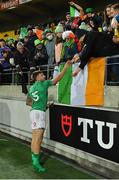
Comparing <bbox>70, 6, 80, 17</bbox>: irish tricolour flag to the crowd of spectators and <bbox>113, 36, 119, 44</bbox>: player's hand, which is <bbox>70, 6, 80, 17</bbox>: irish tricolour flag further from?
<bbox>113, 36, 119, 44</bbox>: player's hand

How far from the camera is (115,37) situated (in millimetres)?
7270

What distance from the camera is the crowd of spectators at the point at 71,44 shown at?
761cm

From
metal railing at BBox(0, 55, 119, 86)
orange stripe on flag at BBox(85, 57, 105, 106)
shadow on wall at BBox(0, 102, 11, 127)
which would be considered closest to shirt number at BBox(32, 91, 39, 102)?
orange stripe on flag at BBox(85, 57, 105, 106)

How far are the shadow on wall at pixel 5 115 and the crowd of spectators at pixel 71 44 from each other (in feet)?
3.05

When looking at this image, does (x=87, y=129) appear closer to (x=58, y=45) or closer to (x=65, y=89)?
(x=65, y=89)

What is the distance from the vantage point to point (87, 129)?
798 cm

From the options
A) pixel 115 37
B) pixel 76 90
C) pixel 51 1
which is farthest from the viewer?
pixel 51 1

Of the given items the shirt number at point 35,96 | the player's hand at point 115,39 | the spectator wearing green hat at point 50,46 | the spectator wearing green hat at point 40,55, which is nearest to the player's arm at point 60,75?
the shirt number at point 35,96

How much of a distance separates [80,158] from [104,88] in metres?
1.68

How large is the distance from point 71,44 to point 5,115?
4865 millimetres

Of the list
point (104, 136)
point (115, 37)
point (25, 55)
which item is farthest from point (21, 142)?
point (115, 37)

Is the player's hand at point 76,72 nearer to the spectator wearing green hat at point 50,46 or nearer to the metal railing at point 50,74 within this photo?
the metal railing at point 50,74

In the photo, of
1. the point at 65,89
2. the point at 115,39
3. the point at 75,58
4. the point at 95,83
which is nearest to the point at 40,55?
the point at 65,89

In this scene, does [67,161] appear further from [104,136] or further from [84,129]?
[104,136]
